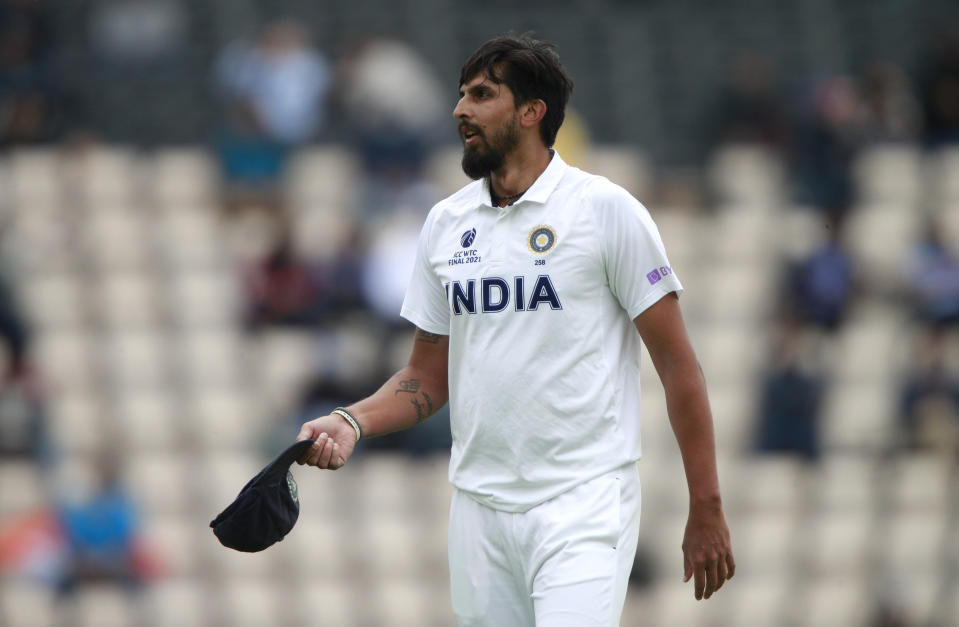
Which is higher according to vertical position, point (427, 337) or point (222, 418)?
point (427, 337)

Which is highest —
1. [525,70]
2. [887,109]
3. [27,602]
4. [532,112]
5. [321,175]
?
[887,109]

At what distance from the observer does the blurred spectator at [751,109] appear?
11.5 meters

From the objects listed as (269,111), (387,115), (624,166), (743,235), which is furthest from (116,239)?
(743,235)

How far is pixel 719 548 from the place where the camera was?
3510 mm

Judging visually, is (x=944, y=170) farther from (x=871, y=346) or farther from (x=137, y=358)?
(x=137, y=358)

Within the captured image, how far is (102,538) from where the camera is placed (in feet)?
29.2

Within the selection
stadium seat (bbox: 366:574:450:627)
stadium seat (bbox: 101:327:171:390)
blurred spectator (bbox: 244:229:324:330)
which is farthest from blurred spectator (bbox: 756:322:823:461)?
stadium seat (bbox: 101:327:171:390)

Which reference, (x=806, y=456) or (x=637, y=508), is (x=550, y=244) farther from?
(x=806, y=456)

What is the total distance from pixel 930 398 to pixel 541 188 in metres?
7.17

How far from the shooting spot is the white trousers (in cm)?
342

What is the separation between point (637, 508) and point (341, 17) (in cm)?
900

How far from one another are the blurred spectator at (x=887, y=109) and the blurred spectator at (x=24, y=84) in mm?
6652

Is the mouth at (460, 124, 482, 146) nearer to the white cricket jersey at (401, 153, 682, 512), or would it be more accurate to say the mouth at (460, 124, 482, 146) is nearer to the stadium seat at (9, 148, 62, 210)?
the white cricket jersey at (401, 153, 682, 512)

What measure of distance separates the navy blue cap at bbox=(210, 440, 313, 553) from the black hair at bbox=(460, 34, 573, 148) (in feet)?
3.54
